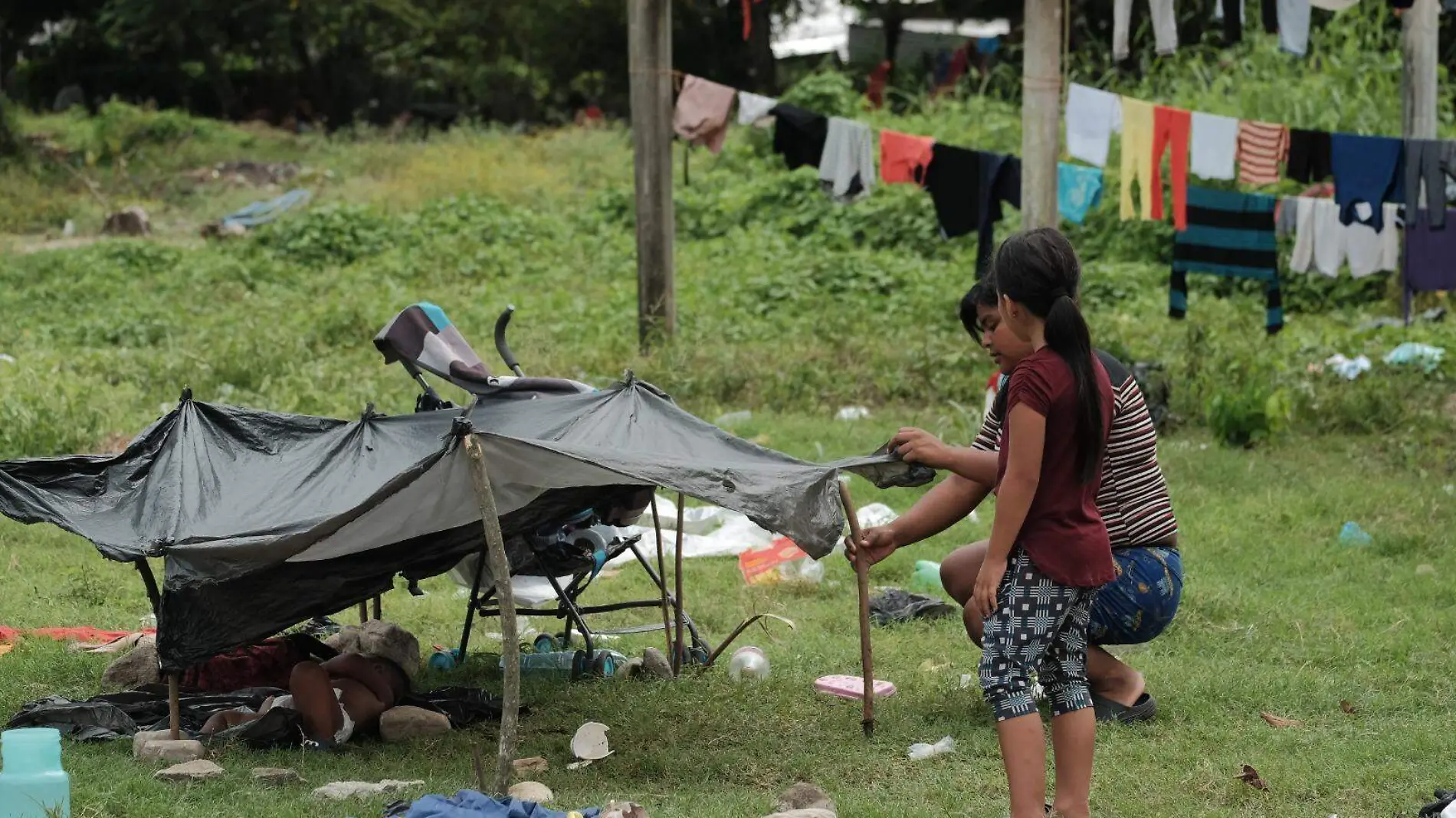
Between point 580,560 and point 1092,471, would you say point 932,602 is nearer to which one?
point 580,560

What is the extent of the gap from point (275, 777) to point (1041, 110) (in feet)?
18.6

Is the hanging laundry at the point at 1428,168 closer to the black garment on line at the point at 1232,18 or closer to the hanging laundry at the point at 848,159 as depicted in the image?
the black garment on line at the point at 1232,18

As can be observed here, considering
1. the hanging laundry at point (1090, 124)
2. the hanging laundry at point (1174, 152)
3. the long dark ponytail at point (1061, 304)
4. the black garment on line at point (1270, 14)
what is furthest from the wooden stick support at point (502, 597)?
the black garment on line at point (1270, 14)

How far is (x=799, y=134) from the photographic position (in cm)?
997

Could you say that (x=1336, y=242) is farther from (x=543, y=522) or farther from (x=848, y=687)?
(x=543, y=522)

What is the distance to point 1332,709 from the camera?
5039 millimetres

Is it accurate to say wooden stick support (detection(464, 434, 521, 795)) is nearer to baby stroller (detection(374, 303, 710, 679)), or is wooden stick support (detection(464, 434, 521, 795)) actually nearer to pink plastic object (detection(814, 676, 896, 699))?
baby stroller (detection(374, 303, 710, 679))

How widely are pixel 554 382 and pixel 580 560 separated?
2.08 ft

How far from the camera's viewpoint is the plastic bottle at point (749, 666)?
17.6 feet

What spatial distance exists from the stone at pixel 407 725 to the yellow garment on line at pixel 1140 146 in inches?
212

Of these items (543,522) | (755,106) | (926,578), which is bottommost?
(926,578)

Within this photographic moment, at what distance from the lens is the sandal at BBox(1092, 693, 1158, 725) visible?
4883 mm

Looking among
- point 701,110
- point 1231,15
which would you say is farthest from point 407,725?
point 1231,15

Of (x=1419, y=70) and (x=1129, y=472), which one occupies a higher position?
(x=1419, y=70)
